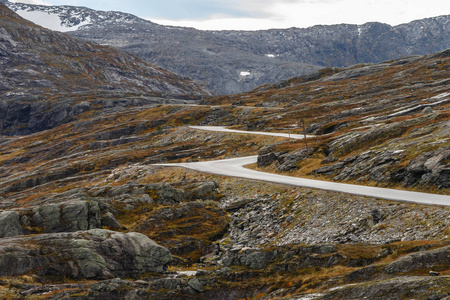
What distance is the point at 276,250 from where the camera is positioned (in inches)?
1046

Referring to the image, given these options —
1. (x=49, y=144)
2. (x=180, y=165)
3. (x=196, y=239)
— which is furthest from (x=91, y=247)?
(x=49, y=144)

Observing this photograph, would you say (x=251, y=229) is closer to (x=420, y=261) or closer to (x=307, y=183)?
(x=307, y=183)

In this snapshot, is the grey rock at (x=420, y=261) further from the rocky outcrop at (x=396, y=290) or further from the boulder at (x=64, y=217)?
the boulder at (x=64, y=217)

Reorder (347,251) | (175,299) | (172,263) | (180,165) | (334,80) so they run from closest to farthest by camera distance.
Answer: (175,299)
(347,251)
(172,263)
(180,165)
(334,80)

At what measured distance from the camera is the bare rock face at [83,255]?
24953 mm

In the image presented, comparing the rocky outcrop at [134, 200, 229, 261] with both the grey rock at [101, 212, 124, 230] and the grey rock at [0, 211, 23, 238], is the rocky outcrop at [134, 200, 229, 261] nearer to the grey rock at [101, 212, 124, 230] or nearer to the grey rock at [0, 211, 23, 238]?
the grey rock at [101, 212, 124, 230]

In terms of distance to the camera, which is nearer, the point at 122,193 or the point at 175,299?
the point at 175,299

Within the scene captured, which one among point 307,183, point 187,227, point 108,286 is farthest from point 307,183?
point 108,286

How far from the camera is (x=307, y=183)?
44.9 metres

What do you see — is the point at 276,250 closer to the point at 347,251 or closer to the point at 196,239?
the point at 347,251

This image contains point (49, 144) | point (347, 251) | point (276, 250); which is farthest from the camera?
point (49, 144)

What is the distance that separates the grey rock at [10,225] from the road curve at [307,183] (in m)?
27.9

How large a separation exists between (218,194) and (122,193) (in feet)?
40.7

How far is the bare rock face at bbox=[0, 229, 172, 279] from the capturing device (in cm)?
2495
